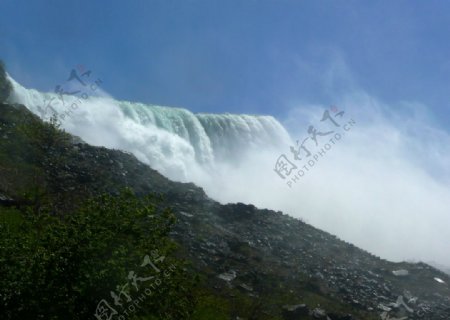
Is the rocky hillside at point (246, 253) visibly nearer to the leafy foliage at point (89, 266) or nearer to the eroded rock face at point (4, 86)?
the eroded rock face at point (4, 86)

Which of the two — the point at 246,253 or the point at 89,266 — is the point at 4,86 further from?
the point at 89,266

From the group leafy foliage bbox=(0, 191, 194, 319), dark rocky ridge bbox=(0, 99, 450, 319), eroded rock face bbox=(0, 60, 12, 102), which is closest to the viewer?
leafy foliage bbox=(0, 191, 194, 319)

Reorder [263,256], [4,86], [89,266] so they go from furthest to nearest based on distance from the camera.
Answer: [4,86] → [263,256] → [89,266]

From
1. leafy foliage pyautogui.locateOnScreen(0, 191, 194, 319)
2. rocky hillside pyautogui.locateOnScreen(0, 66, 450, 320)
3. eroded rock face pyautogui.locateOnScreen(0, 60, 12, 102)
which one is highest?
eroded rock face pyautogui.locateOnScreen(0, 60, 12, 102)

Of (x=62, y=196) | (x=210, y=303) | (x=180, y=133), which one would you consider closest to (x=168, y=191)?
(x=62, y=196)

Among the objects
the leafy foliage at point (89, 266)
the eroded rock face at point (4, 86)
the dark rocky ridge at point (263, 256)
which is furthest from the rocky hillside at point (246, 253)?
the leafy foliage at point (89, 266)

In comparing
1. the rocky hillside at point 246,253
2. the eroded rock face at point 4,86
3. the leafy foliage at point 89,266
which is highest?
the eroded rock face at point 4,86

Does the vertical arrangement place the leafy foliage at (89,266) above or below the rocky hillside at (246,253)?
below

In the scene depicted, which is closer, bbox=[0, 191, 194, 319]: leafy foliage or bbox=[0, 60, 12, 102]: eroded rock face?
bbox=[0, 191, 194, 319]: leafy foliage

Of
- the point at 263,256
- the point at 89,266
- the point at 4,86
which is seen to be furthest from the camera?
the point at 4,86

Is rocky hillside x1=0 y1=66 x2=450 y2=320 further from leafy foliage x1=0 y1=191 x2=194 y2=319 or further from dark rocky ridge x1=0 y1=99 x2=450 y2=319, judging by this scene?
leafy foliage x1=0 y1=191 x2=194 y2=319

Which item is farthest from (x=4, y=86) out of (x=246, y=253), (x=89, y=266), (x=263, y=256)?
(x=89, y=266)

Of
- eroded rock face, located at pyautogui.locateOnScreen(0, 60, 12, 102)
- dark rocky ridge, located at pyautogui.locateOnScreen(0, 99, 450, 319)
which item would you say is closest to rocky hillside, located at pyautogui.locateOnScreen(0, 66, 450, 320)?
dark rocky ridge, located at pyautogui.locateOnScreen(0, 99, 450, 319)

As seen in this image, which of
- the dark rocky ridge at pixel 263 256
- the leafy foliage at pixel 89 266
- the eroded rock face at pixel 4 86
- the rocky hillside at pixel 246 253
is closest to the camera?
the leafy foliage at pixel 89 266
